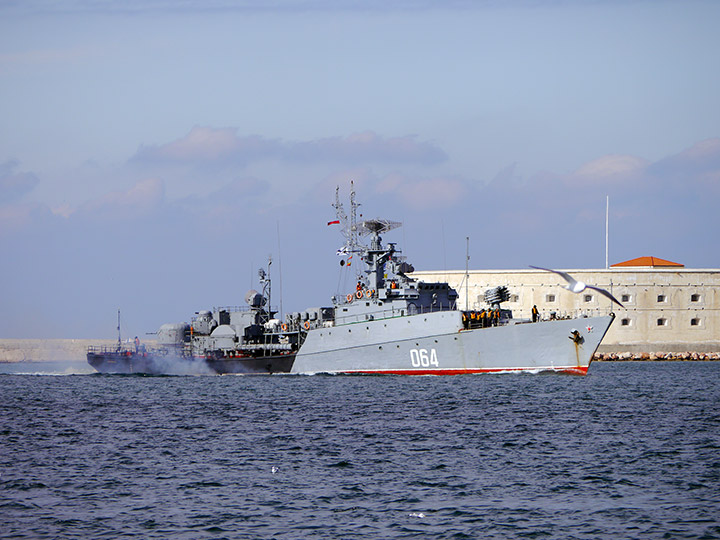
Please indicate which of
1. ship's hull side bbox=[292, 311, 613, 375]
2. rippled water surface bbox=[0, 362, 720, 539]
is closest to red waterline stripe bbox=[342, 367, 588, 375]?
ship's hull side bbox=[292, 311, 613, 375]

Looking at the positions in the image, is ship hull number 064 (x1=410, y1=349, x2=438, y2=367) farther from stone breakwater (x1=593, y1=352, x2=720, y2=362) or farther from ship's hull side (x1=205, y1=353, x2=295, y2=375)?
stone breakwater (x1=593, y1=352, x2=720, y2=362)

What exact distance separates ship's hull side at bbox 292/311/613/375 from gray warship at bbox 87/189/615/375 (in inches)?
2.1

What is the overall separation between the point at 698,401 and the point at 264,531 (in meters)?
29.7

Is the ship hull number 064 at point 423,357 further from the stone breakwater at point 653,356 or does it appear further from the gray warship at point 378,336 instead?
the stone breakwater at point 653,356

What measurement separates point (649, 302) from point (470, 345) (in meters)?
52.2

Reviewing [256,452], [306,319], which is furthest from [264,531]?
[306,319]

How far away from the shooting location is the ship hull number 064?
169ft

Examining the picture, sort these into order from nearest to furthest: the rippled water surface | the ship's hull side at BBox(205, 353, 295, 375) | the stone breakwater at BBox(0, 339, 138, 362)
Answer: the rippled water surface < the ship's hull side at BBox(205, 353, 295, 375) < the stone breakwater at BBox(0, 339, 138, 362)

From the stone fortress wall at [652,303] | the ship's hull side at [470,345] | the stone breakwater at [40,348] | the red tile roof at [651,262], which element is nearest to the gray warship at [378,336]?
the ship's hull side at [470,345]

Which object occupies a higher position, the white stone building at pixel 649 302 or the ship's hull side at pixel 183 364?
the white stone building at pixel 649 302

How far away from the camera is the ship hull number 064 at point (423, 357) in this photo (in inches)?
2024

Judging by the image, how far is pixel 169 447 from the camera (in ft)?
93.5

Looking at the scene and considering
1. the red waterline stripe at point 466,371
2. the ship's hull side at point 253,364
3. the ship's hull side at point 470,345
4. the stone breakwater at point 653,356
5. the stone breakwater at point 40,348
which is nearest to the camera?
the ship's hull side at point 470,345

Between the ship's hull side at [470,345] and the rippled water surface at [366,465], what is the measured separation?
18.0ft
